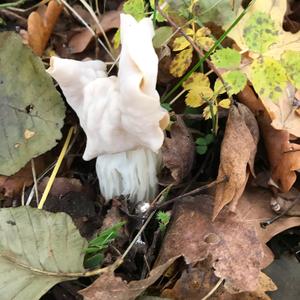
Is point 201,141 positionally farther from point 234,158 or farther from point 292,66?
point 292,66

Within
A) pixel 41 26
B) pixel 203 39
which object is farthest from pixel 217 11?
pixel 41 26

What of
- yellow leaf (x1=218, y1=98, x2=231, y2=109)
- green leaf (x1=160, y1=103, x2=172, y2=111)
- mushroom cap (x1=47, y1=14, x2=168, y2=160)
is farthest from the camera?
green leaf (x1=160, y1=103, x2=172, y2=111)

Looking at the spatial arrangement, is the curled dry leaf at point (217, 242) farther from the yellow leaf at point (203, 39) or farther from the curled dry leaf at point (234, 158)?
the yellow leaf at point (203, 39)

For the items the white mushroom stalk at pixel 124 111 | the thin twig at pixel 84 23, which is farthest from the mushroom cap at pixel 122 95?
the thin twig at pixel 84 23

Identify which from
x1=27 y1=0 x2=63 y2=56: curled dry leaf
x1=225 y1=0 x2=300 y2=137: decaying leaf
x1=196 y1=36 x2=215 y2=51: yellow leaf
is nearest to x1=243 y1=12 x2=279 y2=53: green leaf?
x1=225 y1=0 x2=300 y2=137: decaying leaf

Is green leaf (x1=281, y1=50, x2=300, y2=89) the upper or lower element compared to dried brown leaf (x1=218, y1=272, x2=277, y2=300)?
upper

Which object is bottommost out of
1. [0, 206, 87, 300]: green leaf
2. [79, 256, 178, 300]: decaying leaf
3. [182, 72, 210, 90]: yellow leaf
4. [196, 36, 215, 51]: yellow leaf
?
[79, 256, 178, 300]: decaying leaf

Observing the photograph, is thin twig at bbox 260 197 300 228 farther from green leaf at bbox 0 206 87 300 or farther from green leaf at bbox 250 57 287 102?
green leaf at bbox 0 206 87 300

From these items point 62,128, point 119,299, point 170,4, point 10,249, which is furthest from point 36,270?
point 170,4
